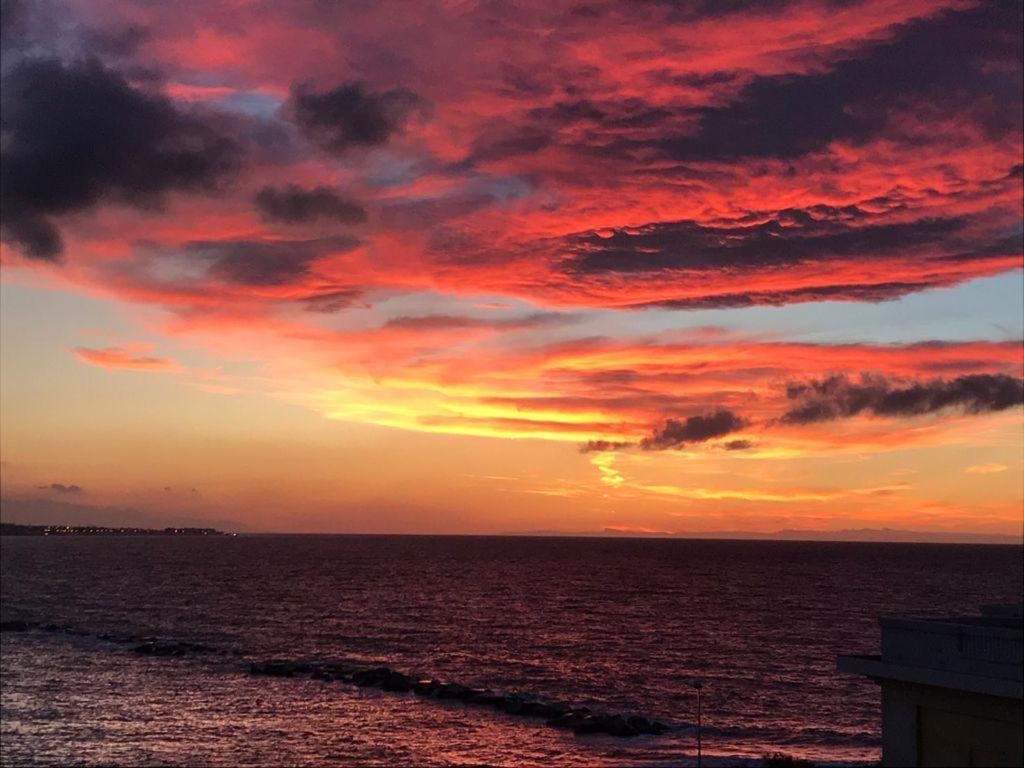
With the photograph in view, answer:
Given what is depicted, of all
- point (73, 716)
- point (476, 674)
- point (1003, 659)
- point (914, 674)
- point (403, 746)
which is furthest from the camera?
point (476, 674)

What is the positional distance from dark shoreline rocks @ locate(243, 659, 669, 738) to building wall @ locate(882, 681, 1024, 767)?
31820mm

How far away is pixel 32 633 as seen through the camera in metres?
105

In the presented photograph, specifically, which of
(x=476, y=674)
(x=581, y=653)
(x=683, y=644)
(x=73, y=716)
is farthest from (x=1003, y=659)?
(x=683, y=644)

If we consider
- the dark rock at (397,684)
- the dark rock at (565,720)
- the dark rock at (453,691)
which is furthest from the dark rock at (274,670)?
the dark rock at (565,720)

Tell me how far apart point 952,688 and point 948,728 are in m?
1.53

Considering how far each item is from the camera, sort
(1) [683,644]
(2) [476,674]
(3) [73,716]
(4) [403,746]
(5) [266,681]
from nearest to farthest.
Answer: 1. (4) [403,746]
2. (3) [73,716]
3. (5) [266,681]
4. (2) [476,674]
5. (1) [683,644]

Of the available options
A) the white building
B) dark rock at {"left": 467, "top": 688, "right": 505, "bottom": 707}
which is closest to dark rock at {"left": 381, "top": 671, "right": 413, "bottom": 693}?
dark rock at {"left": 467, "top": 688, "right": 505, "bottom": 707}

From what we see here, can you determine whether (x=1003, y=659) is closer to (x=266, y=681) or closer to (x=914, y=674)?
(x=914, y=674)

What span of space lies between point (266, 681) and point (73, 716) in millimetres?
17838

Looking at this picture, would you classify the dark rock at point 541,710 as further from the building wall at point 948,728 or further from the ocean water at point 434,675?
the building wall at point 948,728

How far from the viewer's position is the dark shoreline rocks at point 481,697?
198ft

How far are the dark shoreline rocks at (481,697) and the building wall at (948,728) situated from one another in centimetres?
3182

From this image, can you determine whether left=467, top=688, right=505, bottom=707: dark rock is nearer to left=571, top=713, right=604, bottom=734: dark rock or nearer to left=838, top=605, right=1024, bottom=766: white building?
left=571, top=713, right=604, bottom=734: dark rock

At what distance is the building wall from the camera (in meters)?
26.2
